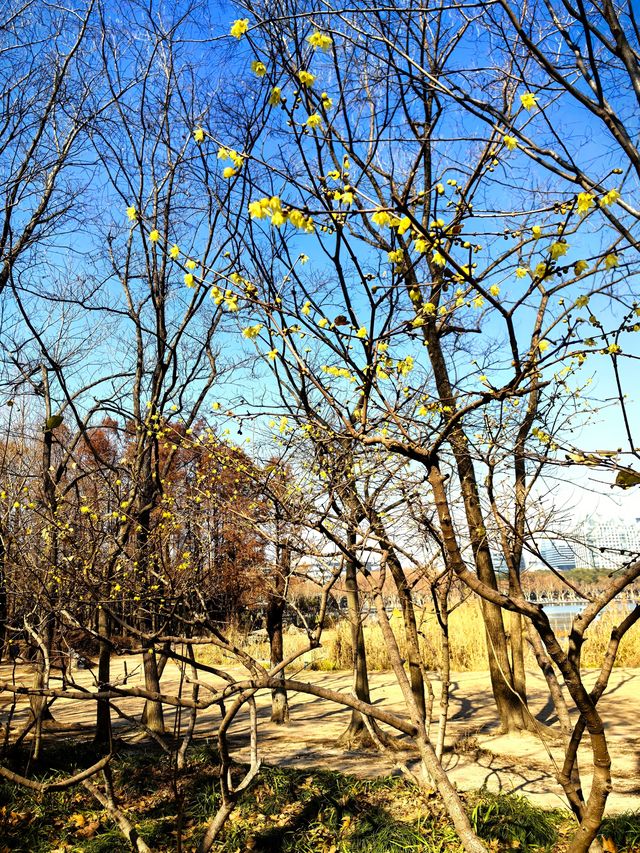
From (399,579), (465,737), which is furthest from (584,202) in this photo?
(465,737)

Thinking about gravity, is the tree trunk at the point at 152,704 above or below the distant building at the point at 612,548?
below

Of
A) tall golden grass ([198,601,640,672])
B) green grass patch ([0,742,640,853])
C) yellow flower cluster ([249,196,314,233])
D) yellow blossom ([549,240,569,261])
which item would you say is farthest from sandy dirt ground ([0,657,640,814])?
yellow flower cluster ([249,196,314,233])

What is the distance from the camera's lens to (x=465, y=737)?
6.68 m

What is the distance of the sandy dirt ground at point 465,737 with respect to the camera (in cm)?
516

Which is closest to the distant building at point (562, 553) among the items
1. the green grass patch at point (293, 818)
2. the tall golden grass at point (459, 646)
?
the green grass patch at point (293, 818)

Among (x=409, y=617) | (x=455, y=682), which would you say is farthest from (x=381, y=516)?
(x=455, y=682)

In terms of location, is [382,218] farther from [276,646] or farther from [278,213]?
[276,646]

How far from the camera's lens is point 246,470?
4430mm

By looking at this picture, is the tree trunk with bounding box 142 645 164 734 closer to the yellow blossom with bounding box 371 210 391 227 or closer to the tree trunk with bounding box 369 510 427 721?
the tree trunk with bounding box 369 510 427 721

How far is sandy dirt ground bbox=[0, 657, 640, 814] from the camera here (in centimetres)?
516

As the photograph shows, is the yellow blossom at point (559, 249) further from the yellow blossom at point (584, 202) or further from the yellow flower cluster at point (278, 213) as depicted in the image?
the yellow flower cluster at point (278, 213)

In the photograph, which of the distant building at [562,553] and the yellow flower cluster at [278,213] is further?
the distant building at [562,553]

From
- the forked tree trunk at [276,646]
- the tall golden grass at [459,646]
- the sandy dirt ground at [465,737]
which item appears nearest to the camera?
the sandy dirt ground at [465,737]

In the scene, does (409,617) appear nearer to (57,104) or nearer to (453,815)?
(453,815)
